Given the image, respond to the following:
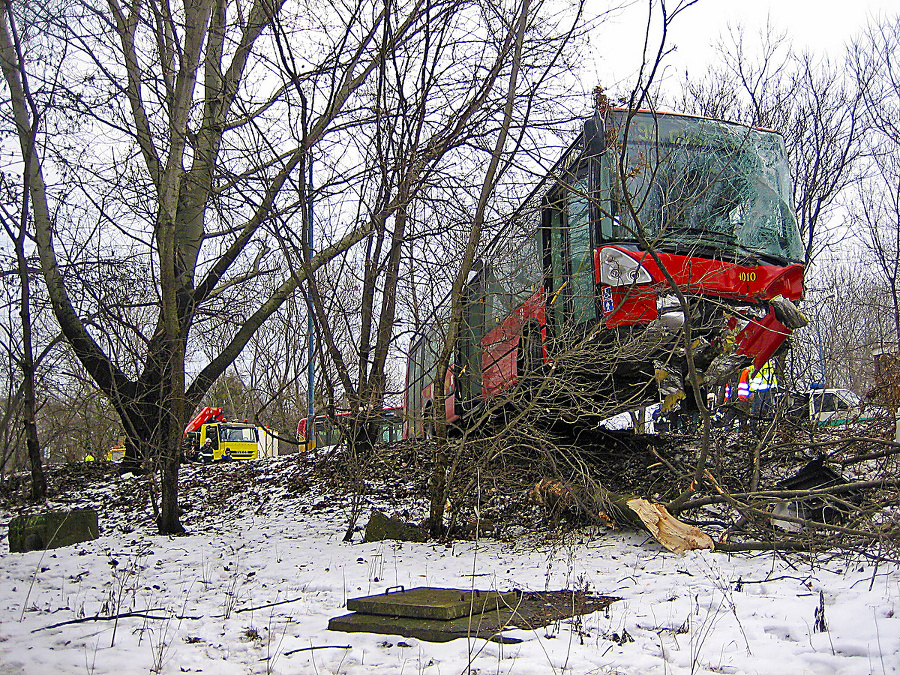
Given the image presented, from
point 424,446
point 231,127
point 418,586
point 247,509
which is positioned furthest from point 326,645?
point 231,127

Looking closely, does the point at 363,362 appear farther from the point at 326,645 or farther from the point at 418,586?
the point at 326,645

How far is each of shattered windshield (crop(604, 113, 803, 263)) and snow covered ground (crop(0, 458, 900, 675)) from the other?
280 centimetres

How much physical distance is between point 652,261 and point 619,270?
0.30 m

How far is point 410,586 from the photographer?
5.38 m

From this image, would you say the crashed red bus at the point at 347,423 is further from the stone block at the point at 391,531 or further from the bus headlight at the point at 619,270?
the bus headlight at the point at 619,270

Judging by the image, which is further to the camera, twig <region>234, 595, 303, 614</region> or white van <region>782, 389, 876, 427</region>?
white van <region>782, 389, 876, 427</region>

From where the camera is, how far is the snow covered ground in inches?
137

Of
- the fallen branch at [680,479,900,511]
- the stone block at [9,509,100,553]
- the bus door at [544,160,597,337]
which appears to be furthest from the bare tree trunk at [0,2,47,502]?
the fallen branch at [680,479,900,511]

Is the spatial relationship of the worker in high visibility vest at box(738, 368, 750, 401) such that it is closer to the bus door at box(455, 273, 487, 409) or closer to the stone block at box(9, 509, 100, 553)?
the bus door at box(455, 273, 487, 409)


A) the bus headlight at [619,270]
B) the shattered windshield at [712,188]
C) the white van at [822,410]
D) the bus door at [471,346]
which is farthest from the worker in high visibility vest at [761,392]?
the bus door at [471,346]

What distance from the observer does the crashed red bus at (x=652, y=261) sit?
6.36 meters

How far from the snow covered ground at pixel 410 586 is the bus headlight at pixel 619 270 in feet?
7.58

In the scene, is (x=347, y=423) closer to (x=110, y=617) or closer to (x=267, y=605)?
(x=267, y=605)

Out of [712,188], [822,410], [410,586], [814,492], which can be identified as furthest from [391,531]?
[822,410]
